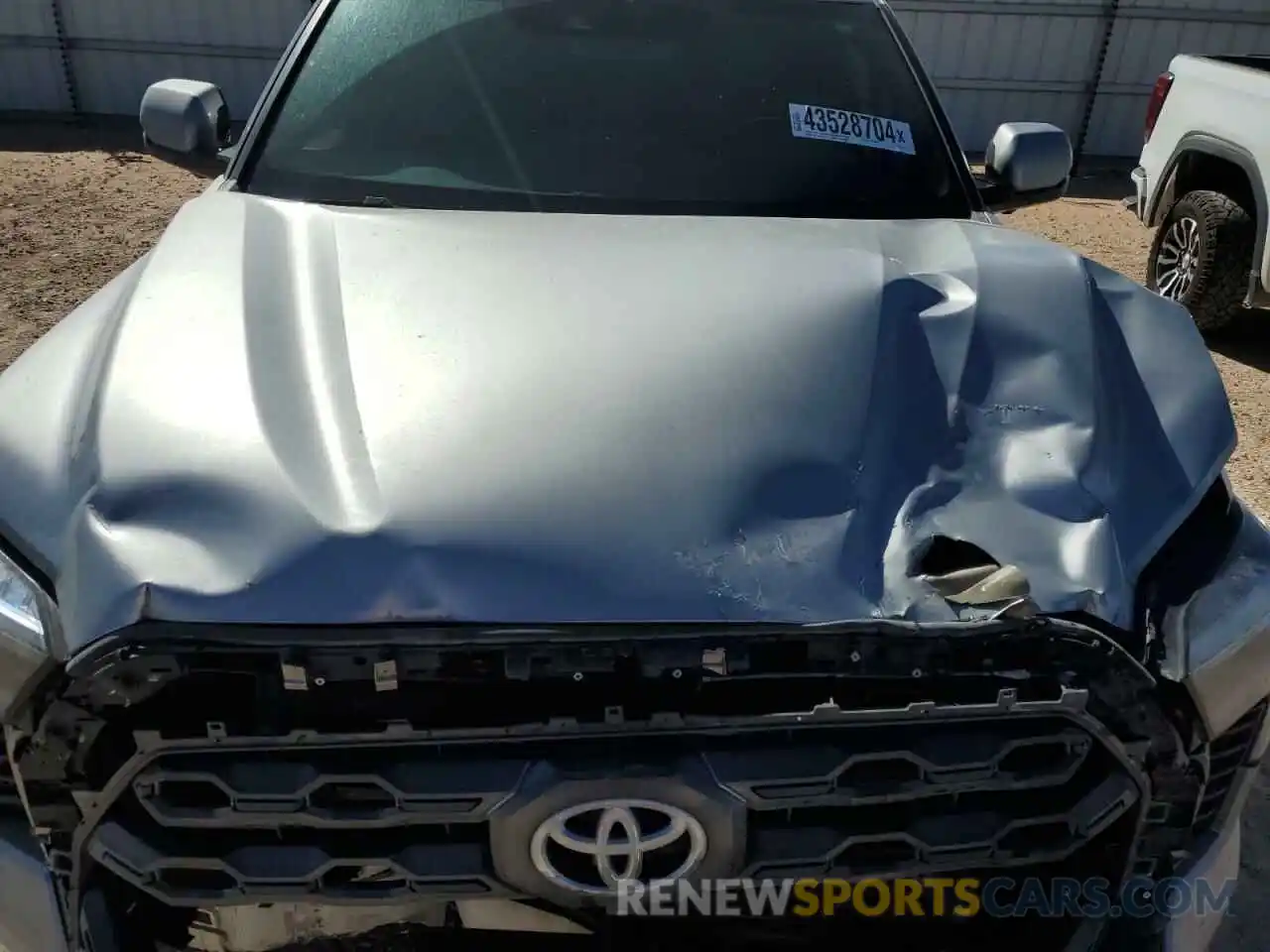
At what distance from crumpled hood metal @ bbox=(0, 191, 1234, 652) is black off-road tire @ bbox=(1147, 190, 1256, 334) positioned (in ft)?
12.0

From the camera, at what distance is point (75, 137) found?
404 inches

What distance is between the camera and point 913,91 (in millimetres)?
2822

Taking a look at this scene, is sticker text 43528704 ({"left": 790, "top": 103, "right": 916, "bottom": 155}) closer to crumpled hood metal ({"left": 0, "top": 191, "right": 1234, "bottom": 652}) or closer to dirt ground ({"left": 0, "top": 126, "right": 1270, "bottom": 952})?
crumpled hood metal ({"left": 0, "top": 191, "right": 1234, "bottom": 652})

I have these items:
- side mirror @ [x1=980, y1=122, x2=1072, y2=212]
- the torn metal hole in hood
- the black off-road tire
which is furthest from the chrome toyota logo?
the black off-road tire

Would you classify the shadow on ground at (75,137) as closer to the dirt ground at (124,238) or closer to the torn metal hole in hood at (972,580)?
the dirt ground at (124,238)

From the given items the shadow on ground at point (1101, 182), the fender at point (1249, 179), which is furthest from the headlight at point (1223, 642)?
the shadow on ground at point (1101, 182)

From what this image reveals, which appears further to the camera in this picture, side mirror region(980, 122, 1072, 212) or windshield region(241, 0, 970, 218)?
side mirror region(980, 122, 1072, 212)

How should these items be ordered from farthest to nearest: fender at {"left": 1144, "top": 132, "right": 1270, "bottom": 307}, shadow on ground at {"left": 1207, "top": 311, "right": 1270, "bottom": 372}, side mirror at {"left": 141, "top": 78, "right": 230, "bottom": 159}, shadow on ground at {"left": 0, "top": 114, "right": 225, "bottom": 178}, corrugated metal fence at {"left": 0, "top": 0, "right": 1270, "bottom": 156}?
corrugated metal fence at {"left": 0, "top": 0, "right": 1270, "bottom": 156} < shadow on ground at {"left": 0, "top": 114, "right": 225, "bottom": 178} < shadow on ground at {"left": 1207, "top": 311, "right": 1270, "bottom": 372} < fender at {"left": 1144, "top": 132, "right": 1270, "bottom": 307} < side mirror at {"left": 141, "top": 78, "right": 230, "bottom": 159}

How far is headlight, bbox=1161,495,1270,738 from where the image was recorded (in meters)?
1.46

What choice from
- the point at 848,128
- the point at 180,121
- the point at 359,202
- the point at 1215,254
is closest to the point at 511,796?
the point at 359,202

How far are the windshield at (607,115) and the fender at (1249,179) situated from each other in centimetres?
304

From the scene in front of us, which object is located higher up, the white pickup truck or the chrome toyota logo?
the chrome toyota logo

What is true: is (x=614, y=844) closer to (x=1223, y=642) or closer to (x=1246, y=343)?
(x=1223, y=642)

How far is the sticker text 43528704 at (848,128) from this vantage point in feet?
8.64
